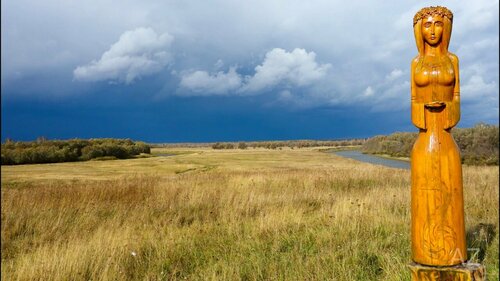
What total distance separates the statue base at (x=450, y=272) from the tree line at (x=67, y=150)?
2947 centimetres

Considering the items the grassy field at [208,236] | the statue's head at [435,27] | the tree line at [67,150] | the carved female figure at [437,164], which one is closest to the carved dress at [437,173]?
the carved female figure at [437,164]

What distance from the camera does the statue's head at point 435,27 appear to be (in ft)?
9.91

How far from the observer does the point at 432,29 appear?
3.02 meters

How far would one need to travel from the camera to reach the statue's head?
302 centimetres

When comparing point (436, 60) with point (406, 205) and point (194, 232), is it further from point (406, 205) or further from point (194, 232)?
point (406, 205)

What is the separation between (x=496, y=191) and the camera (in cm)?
1121

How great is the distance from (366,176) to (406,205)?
817 cm

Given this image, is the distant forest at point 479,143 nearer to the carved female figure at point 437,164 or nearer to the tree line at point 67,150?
the tree line at point 67,150

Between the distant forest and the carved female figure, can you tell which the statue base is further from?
the distant forest

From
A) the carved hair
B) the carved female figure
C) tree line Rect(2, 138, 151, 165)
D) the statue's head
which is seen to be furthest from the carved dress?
tree line Rect(2, 138, 151, 165)

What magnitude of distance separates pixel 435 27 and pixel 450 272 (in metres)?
1.84

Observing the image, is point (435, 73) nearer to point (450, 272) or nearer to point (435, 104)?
point (435, 104)

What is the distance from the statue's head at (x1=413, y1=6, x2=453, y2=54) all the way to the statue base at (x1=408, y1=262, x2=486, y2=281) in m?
1.65

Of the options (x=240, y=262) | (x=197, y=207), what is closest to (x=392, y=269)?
(x=240, y=262)
